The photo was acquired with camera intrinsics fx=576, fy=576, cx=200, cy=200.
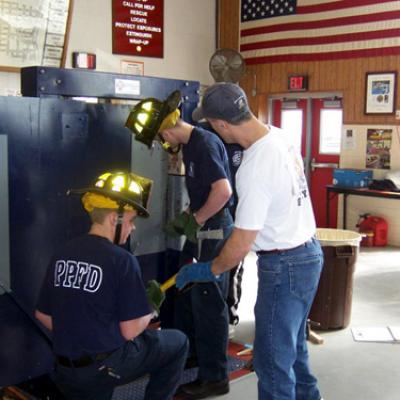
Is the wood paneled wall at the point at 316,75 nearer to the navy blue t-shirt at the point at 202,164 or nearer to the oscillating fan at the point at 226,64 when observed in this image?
the oscillating fan at the point at 226,64

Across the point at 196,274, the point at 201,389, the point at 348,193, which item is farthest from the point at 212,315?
the point at 348,193

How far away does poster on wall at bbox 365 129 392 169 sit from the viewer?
8320 mm

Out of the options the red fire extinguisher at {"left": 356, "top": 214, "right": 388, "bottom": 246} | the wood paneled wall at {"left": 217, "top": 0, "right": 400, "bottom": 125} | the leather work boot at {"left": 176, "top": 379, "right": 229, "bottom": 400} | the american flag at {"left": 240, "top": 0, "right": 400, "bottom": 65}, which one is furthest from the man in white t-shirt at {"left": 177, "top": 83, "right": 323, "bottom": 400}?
the american flag at {"left": 240, "top": 0, "right": 400, "bottom": 65}

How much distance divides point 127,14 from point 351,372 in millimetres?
6563

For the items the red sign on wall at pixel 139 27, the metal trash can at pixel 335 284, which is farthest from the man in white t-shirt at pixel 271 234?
the red sign on wall at pixel 139 27

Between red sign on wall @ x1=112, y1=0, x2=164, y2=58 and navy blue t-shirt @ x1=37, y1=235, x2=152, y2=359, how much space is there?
678 centimetres

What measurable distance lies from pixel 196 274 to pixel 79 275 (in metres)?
0.77

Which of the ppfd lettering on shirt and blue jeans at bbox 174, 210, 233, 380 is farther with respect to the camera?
blue jeans at bbox 174, 210, 233, 380

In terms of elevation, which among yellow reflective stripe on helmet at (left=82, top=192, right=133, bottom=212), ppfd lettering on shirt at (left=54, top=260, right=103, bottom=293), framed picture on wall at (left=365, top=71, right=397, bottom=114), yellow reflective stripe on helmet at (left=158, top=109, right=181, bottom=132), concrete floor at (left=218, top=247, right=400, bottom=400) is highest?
framed picture on wall at (left=365, top=71, right=397, bottom=114)

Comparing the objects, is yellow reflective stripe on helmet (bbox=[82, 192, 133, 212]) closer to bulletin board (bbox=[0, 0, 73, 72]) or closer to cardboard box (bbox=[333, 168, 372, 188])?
bulletin board (bbox=[0, 0, 73, 72])

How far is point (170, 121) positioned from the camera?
3330 millimetres

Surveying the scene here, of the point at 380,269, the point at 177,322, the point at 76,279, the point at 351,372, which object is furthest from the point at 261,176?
the point at 380,269

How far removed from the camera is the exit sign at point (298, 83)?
916cm

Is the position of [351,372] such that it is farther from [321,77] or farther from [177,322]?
[321,77]
